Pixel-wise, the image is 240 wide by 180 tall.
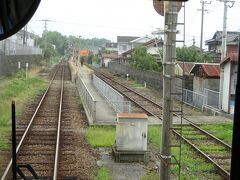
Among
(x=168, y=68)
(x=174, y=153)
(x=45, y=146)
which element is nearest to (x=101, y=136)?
(x=45, y=146)

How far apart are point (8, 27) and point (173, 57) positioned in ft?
11.3

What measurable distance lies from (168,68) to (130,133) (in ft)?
15.6

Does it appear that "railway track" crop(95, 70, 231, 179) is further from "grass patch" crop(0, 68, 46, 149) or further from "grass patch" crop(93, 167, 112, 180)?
"grass patch" crop(0, 68, 46, 149)

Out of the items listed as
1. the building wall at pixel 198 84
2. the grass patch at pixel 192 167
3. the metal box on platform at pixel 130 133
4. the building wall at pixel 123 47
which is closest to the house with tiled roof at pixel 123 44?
the building wall at pixel 123 47

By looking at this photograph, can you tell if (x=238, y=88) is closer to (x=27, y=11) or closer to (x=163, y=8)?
(x=27, y=11)

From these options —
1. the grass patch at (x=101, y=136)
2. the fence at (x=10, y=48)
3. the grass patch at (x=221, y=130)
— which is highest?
the fence at (x=10, y=48)

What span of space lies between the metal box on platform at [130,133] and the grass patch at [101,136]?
5.41ft

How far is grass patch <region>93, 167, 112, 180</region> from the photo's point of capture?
8.02 m

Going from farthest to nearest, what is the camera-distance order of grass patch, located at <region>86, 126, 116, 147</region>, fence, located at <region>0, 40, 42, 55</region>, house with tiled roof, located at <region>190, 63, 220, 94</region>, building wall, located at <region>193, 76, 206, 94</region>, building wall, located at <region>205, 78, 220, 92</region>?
building wall, located at <region>193, 76, 206, 94</region>
building wall, located at <region>205, 78, 220, 92</region>
house with tiled roof, located at <region>190, 63, 220, 94</region>
fence, located at <region>0, 40, 42, 55</region>
grass patch, located at <region>86, 126, 116, 147</region>

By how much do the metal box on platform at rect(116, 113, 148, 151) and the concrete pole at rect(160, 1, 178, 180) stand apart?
13.6 ft

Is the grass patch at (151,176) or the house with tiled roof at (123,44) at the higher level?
the house with tiled roof at (123,44)

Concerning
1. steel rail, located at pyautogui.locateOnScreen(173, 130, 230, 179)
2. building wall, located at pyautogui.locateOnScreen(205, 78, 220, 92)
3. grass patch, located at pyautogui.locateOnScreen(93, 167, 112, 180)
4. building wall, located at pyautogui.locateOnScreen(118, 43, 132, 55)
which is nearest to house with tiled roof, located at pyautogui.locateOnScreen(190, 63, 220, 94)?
building wall, located at pyautogui.locateOnScreen(205, 78, 220, 92)

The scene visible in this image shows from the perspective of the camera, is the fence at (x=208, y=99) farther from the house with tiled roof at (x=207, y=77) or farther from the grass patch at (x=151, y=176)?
the grass patch at (x=151, y=176)

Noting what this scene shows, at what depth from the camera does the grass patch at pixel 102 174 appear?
8023 millimetres
